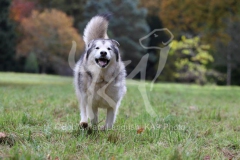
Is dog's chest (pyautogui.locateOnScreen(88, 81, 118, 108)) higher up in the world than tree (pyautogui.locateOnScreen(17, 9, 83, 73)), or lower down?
lower down

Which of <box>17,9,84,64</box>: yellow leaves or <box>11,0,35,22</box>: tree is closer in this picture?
<box>17,9,84,64</box>: yellow leaves

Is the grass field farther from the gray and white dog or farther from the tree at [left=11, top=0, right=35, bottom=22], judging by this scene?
the tree at [left=11, top=0, right=35, bottom=22]

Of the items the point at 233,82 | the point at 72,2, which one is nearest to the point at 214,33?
the point at 233,82

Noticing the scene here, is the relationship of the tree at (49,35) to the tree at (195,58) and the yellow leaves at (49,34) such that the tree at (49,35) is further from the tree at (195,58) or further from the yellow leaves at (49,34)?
the tree at (195,58)

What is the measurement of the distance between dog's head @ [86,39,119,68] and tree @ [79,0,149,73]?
2702 cm

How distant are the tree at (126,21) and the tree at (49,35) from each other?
12.3ft

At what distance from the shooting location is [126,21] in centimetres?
3180

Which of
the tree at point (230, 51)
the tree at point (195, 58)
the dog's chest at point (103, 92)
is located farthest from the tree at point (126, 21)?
the dog's chest at point (103, 92)

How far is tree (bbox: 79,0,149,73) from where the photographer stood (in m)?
31.3

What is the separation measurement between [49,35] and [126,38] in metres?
7.55

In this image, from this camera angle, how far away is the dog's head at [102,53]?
378cm

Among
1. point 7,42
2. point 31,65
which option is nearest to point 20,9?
point 7,42

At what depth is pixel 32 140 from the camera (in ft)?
9.97

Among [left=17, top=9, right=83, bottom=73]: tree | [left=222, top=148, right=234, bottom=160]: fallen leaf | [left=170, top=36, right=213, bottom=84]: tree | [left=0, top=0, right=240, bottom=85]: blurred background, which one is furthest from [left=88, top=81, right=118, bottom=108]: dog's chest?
[left=17, top=9, right=83, bottom=73]: tree
